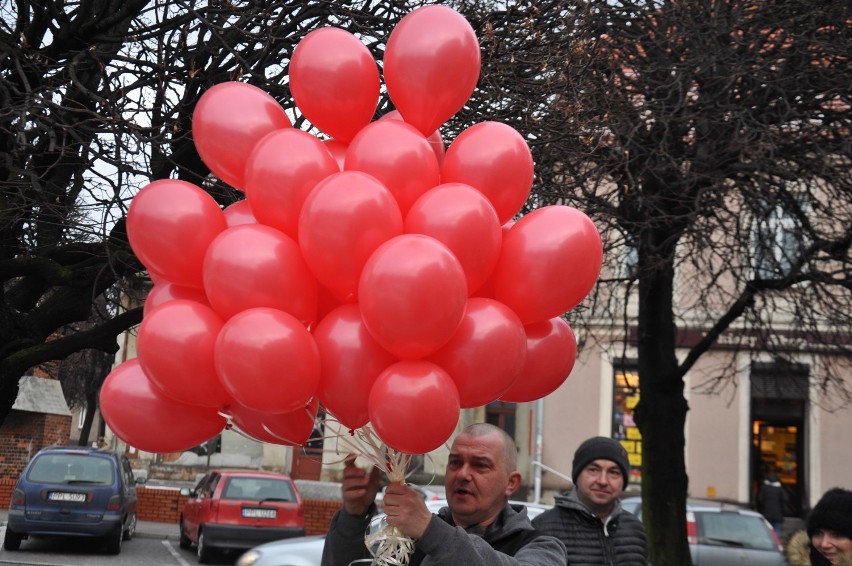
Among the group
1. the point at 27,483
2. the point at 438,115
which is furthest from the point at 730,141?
the point at 27,483

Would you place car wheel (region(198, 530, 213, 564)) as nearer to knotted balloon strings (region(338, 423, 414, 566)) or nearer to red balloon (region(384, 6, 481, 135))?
knotted balloon strings (region(338, 423, 414, 566))

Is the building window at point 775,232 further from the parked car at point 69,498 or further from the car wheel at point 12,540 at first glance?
the car wheel at point 12,540

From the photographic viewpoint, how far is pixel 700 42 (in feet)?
30.0

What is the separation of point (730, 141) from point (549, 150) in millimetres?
2435

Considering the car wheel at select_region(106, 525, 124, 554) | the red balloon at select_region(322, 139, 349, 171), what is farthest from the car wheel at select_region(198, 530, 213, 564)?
the red balloon at select_region(322, 139, 349, 171)

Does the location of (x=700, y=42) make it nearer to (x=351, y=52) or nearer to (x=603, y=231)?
(x=603, y=231)

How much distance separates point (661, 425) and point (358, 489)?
800cm

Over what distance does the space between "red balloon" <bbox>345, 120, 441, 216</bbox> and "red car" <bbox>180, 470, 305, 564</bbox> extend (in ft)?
38.8

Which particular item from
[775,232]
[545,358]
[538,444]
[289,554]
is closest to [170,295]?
[545,358]

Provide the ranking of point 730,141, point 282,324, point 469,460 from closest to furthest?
point 282,324 < point 469,460 < point 730,141

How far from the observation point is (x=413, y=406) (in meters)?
2.62

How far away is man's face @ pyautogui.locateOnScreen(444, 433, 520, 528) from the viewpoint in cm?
313

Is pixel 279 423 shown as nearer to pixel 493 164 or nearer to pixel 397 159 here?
pixel 397 159

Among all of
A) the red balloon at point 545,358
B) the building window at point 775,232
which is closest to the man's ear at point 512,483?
the red balloon at point 545,358
